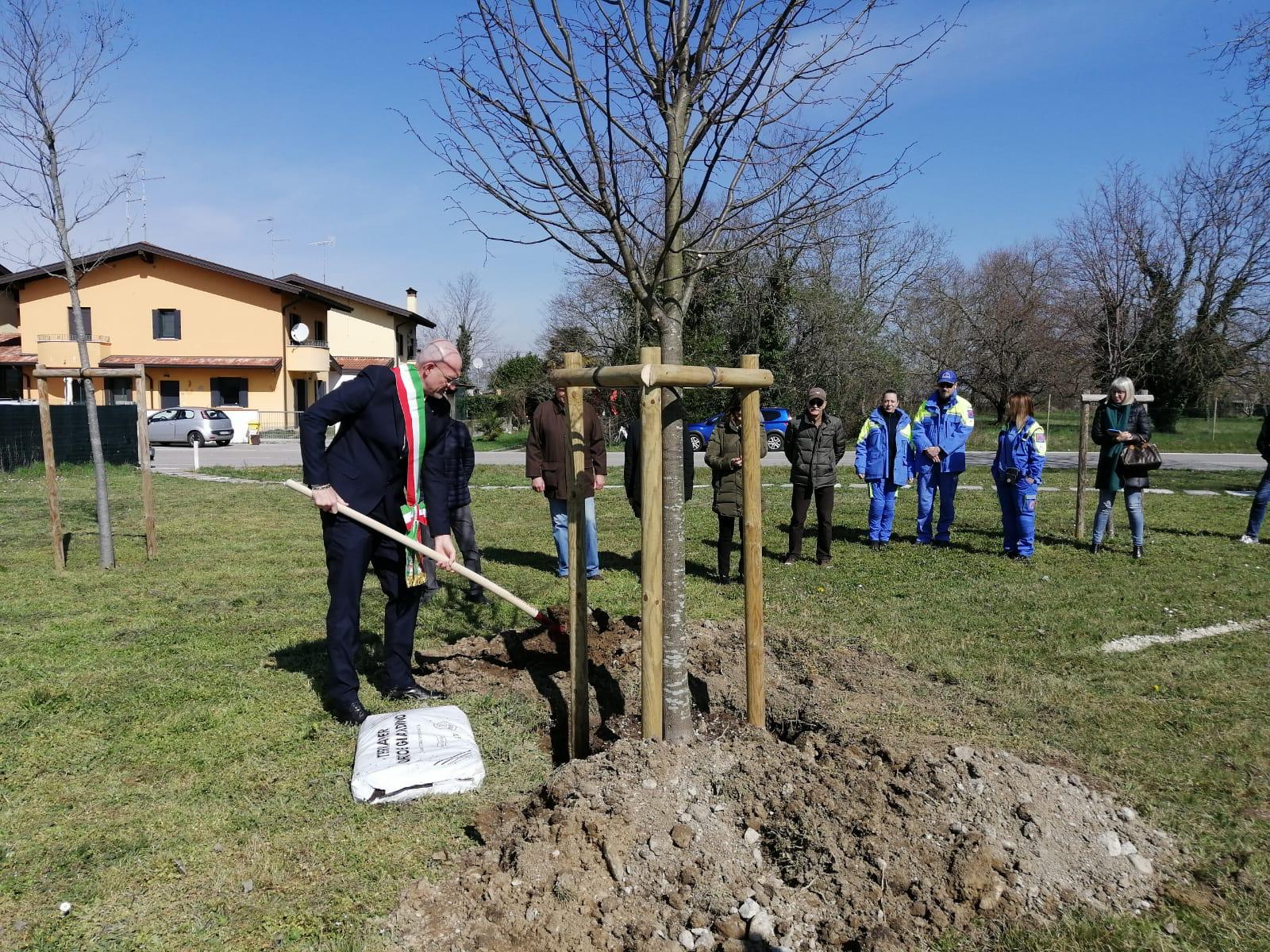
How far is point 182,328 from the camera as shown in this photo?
39.8m

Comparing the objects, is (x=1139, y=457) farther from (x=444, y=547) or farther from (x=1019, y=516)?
(x=444, y=547)

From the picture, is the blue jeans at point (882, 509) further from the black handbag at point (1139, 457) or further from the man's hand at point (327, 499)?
the man's hand at point (327, 499)

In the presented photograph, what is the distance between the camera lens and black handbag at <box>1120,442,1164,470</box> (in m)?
9.36

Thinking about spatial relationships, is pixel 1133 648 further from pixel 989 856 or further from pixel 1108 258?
pixel 1108 258

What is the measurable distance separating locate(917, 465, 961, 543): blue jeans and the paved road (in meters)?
13.0

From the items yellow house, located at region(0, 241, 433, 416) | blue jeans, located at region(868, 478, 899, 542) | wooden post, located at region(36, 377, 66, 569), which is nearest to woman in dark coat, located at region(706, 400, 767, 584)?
blue jeans, located at region(868, 478, 899, 542)

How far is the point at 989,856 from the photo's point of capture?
316 centimetres

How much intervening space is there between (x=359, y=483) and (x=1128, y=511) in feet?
27.9

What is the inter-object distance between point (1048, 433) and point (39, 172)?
3462 cm

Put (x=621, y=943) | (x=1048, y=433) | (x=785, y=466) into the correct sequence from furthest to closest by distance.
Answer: (x=1048, y=433)
(x=785, y=466)
(x=621, y=943)

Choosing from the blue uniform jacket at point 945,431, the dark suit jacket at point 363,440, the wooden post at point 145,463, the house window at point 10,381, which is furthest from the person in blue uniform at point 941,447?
the house window at point 10,381

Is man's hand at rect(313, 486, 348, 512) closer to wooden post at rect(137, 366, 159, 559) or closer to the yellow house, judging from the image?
wooden post at rect(137, 366, 159, 559)

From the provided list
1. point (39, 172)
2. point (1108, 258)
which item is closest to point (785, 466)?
point (1108, 258)

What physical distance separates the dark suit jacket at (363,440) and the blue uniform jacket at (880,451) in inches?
257
